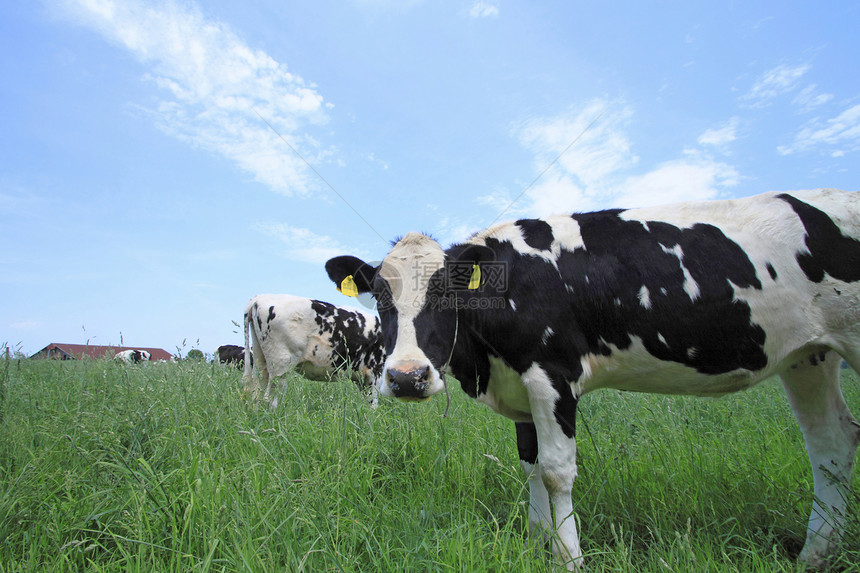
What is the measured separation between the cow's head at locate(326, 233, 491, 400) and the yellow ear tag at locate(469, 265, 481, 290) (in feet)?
0.06

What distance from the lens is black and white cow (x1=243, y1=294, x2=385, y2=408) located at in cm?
998

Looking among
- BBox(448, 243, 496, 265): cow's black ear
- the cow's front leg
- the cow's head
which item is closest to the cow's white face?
the cow's head

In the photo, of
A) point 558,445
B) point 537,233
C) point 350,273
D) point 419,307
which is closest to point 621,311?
point 537,233

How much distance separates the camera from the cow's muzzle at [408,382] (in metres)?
2.88

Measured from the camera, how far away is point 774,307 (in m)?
3.34

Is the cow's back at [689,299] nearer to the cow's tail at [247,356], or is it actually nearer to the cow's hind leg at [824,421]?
the cow's hind leg at [824,421]

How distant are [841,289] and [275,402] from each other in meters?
6.20

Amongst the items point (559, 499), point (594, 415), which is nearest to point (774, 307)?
point (559, 499)

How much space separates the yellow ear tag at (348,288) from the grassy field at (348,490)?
1.10 meters

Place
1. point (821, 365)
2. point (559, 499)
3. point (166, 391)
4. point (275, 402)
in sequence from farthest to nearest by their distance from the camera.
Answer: point (275, 402), point (166, 391), point (821, 365), point (559, 499)

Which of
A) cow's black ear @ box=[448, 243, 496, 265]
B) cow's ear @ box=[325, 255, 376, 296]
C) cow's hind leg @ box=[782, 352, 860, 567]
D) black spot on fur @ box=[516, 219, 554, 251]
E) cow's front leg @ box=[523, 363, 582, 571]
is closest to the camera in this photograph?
cow's front leg @ box=[523, 363, 582, 571]

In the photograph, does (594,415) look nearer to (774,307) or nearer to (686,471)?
(686,471)

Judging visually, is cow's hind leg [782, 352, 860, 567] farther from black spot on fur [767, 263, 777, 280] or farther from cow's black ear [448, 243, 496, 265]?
cow's black ear [448, 243, 496, 265]

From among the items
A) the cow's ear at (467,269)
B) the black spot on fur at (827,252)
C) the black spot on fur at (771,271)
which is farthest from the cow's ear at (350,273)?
the black spot on fur at (827,252)
